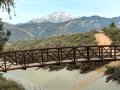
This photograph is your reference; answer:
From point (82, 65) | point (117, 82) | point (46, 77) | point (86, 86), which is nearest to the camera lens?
point (117, 82)

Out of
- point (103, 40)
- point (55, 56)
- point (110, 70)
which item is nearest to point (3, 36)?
point (55, 56)

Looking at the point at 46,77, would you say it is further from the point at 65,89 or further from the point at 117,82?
the point at 117,82

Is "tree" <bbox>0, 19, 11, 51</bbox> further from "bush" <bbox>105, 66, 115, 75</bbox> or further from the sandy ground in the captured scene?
"bush" <bbox>105, 66, 115, 75</bbox>

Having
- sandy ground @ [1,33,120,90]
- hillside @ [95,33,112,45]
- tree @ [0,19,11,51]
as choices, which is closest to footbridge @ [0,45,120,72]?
tree @ [0,19,11,51]

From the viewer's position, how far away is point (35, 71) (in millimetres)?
54031

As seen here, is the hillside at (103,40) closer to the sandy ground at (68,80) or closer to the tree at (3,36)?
the sandy ground at (68,80)

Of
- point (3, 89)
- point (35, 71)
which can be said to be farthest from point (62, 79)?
point (3, 89)

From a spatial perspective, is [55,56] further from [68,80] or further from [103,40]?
[103,40]

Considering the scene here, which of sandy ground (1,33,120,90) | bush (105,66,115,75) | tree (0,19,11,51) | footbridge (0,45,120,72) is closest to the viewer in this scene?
footbridge (0,45,120,72)

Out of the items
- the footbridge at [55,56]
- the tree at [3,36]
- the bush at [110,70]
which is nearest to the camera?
the footbridge at [55,56]

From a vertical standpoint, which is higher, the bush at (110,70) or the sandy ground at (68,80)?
the bush at (110,70)

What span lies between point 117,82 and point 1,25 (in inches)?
586

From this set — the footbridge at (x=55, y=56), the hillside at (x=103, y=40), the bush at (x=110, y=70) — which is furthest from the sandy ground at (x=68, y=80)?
the hillside at (x=103, y=40)

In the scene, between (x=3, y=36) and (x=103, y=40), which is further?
(x=103, y=40)
